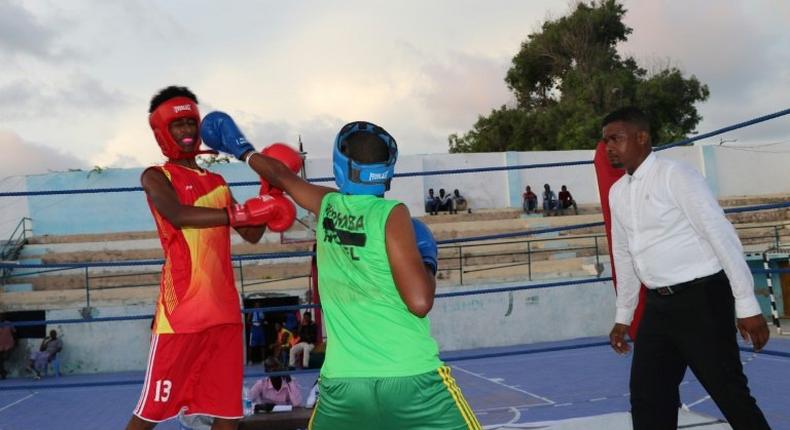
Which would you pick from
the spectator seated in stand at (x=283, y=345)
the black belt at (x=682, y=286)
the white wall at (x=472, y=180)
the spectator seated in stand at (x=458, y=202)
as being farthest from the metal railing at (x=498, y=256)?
the black belt at (x=682, y=286)

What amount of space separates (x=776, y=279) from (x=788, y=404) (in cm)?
1118

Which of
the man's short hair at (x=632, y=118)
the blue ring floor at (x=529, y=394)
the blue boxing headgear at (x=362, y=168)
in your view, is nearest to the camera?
the blue boxing headgear at (x=362, y=168)

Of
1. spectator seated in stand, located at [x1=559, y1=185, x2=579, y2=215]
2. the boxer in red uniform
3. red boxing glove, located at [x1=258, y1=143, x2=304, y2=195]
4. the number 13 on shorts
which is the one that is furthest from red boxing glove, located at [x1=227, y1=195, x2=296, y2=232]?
spectator seated in stand, located at [x1=559, y1=185, x2=579, y2=215]

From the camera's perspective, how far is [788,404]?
6.83 m

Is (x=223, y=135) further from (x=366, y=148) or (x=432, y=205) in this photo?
(x=432, y=205)

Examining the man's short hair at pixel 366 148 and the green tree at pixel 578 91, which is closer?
the man's short hair at pixel 366 148

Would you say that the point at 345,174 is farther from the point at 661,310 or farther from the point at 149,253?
the point at 149,253

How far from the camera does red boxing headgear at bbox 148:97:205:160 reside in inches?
112

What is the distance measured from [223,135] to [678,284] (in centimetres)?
175

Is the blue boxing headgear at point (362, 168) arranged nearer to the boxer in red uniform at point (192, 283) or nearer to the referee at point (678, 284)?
the boxer in red uniform at point (192, 283)

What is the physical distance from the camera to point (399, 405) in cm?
182

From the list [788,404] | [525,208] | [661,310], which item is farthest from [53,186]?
[661,310]

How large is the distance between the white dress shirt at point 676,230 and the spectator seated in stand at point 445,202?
1681 centimetres

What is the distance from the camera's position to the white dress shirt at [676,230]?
8.48 feet
